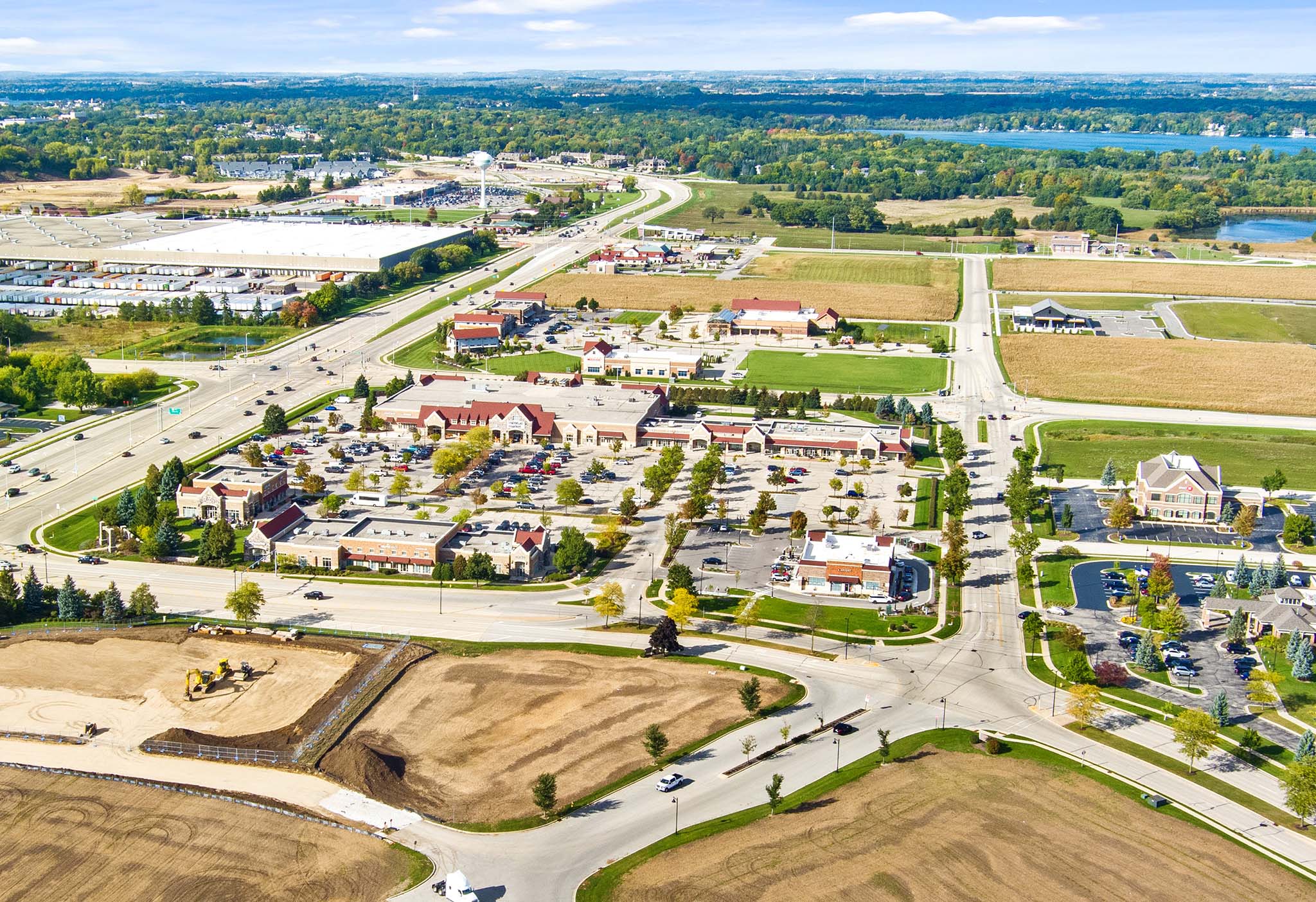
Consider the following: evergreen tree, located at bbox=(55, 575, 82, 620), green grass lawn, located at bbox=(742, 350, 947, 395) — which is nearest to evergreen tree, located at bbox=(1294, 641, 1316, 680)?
green grass lawn, located at bbox=(742, 350, 947, 395)

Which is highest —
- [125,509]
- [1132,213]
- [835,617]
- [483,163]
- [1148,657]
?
[483,163]

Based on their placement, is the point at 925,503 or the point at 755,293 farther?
the point at 755,293

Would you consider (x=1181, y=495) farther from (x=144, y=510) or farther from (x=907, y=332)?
(x=144, y=510)

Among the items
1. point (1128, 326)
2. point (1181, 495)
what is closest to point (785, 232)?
point (1128, 326)

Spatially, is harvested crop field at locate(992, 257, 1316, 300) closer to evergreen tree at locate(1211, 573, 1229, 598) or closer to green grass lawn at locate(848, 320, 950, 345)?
green grass lawn at locate(848, 320, 950, 345)

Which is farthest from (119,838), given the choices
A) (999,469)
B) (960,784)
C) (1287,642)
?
(999,469)

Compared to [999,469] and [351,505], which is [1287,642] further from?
[351,505]
